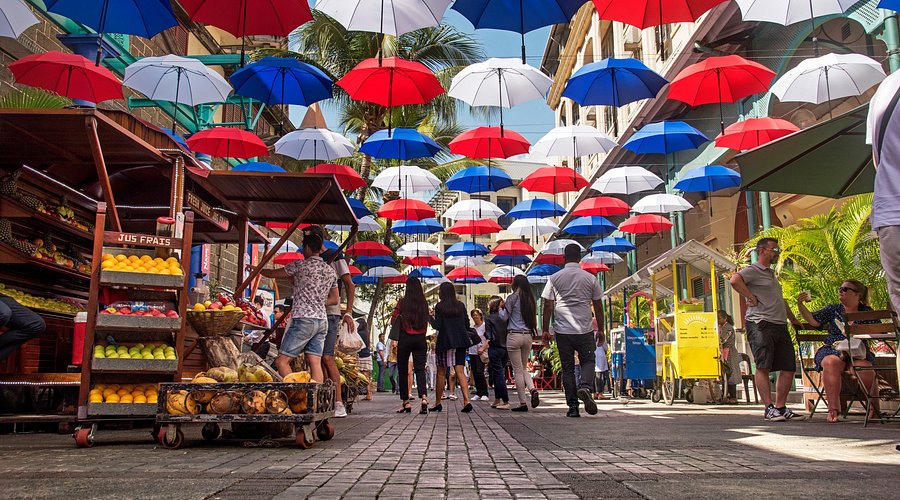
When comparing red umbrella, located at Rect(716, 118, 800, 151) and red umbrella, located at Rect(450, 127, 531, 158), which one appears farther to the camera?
red umbrella, located at Rect(450, 127, 531, 158)

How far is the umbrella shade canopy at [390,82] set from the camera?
12.8 m

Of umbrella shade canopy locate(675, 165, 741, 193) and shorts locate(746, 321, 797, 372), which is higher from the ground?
umbrella shade canopy locate(675, 165, 741, 193)

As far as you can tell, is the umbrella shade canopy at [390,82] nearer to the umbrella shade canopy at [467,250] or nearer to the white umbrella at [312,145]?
the white umbrella at [312,145]

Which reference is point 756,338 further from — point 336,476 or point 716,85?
point 336,476

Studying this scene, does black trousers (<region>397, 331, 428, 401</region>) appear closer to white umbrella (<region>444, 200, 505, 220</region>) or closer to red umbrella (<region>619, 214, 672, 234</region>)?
red umbrella (<region>619, 214, 672, 234</region>)

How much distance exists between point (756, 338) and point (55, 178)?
834 centimetres

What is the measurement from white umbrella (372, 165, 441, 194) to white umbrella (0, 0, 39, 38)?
9.90m

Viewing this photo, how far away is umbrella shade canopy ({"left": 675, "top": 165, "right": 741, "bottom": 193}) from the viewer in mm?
17328

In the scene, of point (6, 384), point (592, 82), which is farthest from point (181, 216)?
point (592, 82)

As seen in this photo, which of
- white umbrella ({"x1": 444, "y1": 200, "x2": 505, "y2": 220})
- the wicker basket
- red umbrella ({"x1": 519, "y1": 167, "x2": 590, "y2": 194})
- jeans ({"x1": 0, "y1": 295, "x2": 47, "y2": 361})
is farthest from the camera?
white umbrella ({"x1": 444, "y1": 200, "x2": 505, "y2": 220})

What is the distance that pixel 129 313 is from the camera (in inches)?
266

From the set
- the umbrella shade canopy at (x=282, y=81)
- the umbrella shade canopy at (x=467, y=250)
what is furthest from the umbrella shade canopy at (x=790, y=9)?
the umbrella shade canopy at (x=467, y=250)

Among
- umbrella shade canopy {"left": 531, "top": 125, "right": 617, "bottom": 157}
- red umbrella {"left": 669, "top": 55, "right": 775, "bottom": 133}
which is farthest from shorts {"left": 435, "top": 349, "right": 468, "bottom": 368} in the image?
umbrella shade canopy {"left": 531, "top": 125, "right": 617, "bottom": 157}

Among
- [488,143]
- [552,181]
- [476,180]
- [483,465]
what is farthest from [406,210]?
[483,465]
